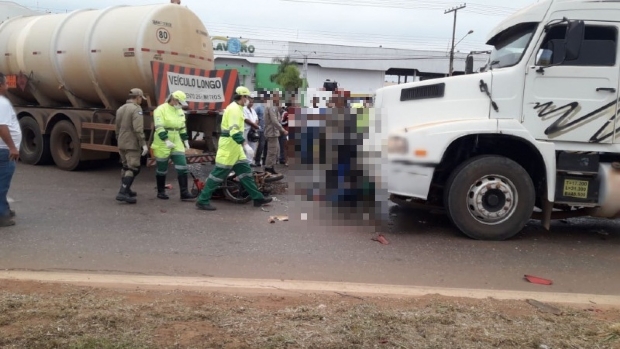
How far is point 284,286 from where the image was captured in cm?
455

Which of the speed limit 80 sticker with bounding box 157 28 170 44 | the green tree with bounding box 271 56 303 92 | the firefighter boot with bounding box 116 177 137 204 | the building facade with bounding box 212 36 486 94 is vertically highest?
the building facade with bounding box 212 36 486 94

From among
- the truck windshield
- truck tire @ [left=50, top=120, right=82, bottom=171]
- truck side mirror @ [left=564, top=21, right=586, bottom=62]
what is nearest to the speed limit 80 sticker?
truck tire @ [left=50, top=120, right=82, bottom=171]

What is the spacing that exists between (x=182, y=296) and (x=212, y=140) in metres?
6.36

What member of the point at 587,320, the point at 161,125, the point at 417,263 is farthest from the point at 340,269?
the point at 161,125

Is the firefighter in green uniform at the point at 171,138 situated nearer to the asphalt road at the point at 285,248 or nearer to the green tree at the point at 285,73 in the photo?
the asphalt road at the point at 285,248

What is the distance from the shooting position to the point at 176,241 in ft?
19.7

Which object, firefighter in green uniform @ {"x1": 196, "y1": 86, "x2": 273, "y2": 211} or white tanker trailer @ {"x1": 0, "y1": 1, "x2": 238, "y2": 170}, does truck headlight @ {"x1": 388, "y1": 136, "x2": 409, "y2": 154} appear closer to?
firefighter in green uniform @ {"x1": 196, "y1": 86, "x2": 273, "y2": 211}

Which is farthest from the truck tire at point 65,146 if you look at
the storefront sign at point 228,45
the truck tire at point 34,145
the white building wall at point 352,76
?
the white building wall at point 352,76

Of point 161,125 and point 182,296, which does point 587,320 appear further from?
point 161,125

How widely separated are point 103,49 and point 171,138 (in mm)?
2933

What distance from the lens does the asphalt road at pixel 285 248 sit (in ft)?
16.6

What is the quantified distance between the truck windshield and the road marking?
2.90 meters

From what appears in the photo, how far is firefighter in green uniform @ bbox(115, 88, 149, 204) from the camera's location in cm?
784

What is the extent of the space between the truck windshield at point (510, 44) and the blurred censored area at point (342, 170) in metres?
1.74
